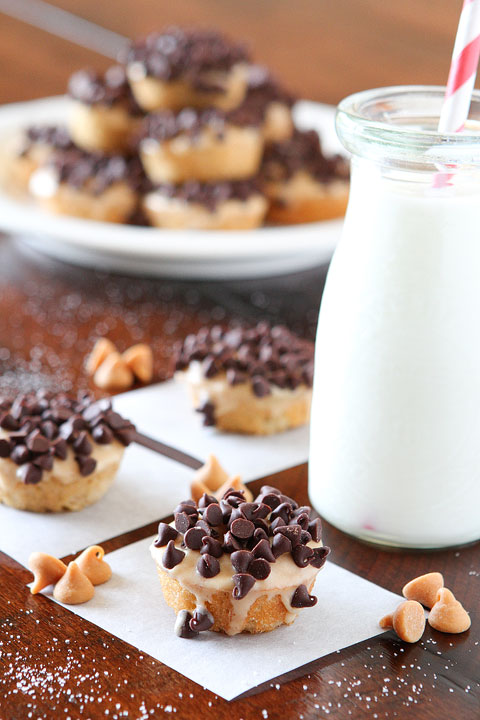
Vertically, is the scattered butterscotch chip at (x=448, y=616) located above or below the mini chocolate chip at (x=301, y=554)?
below

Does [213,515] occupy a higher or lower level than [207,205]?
A: lower

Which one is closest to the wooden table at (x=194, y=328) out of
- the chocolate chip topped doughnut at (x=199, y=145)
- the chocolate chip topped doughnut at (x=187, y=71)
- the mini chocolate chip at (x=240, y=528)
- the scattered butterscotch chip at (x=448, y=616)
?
the scattered butterscotch chip at (x=448, y=616)

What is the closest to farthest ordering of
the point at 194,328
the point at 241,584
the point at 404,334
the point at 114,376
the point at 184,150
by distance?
the point at 241,584, the point at 404,334, the point at 114,376, the point at 194,328, the point at 184,150

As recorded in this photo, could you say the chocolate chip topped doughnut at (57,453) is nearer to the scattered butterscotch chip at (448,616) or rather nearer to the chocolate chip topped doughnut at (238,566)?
the chocolate chip topped doughnut at (238,566)

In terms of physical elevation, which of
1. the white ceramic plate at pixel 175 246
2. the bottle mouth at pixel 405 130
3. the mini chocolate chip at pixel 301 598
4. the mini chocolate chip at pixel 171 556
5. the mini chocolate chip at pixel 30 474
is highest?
the bottle mouth at pixel 405 130

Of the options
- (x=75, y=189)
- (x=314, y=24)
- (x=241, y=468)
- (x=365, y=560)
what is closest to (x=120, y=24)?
(x=314, y=24)

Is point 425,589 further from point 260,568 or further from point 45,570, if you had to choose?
point 45,570

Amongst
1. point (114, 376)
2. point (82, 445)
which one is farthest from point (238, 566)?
point (114, 376)

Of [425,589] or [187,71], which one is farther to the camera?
[187,71]
